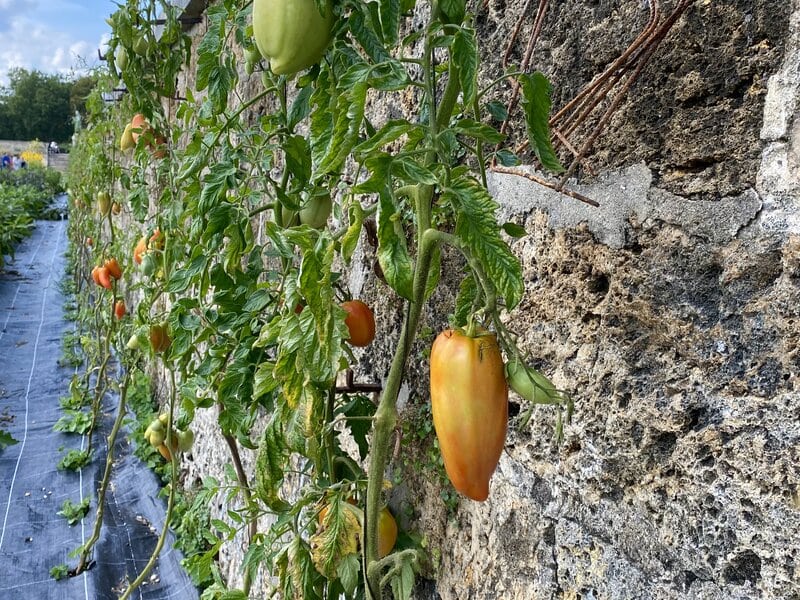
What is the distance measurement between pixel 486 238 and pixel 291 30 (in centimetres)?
31

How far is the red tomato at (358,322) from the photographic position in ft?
2.93

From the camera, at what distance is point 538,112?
521 millimetres

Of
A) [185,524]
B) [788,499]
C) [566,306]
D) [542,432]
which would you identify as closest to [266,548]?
[542,432]

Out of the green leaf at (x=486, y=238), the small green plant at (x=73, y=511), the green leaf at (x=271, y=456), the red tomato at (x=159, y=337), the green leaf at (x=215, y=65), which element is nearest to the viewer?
the green leaf at (x=486, y=238)

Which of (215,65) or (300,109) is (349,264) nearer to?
(300,109)

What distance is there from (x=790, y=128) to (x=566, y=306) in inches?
10.4

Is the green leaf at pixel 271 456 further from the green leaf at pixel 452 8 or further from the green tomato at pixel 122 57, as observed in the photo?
the green tomato at pixel 122 57

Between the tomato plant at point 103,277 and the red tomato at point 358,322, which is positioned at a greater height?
the red tomato at point 358,322

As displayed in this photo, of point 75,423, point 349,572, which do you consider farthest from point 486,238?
point 75,423

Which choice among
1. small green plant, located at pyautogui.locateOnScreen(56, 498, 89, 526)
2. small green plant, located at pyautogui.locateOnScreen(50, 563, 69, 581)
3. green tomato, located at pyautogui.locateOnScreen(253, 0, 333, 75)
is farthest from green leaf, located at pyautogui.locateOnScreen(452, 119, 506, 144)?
small green plant, located at pyautogui.locateOnScreen(56, 498, 89, 526)

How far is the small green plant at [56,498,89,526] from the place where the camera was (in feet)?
8.00

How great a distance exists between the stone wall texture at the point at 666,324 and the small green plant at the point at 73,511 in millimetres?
2230

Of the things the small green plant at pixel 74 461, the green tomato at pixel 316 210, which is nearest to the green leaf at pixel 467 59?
the green tomato at pixel 316 210

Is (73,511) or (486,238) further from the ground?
(486,238)
